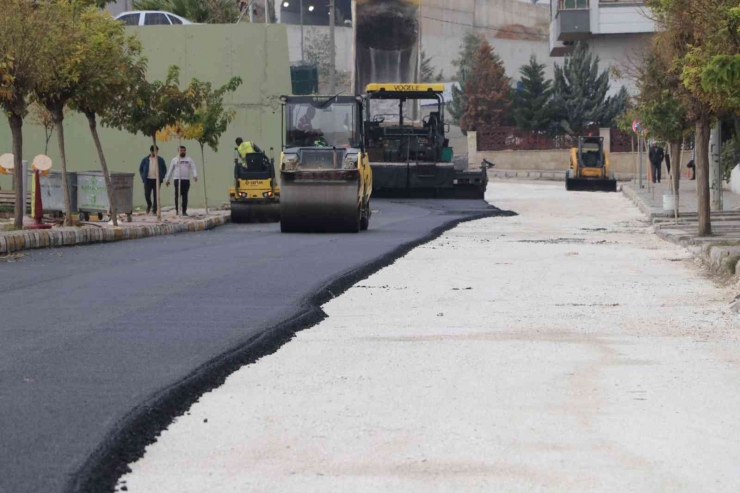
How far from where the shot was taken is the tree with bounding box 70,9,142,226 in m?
21.7

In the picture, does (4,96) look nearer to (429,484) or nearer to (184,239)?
(184,239)

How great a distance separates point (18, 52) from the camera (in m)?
19.7

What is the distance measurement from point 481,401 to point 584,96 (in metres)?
60.1

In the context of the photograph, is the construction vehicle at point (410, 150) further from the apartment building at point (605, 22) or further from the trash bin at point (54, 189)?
the apartment building at point (605, 22)

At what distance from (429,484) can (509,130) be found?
62945 mm

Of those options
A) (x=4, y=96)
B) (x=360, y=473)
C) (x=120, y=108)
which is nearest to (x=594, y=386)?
(x=360, y=473)

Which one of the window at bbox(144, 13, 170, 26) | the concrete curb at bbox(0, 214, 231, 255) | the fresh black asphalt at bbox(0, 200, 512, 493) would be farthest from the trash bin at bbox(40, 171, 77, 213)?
the window at bbox(144, 13, 170, 26)

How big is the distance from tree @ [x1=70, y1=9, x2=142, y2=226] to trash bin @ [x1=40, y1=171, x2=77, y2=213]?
186cm

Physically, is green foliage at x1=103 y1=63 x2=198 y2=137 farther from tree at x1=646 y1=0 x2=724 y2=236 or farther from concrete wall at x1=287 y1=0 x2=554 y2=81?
concrete wall at x1=287 y1=0 x2=554 y2=81

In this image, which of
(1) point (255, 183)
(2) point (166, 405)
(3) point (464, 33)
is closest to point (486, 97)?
(3) point (464, 33)

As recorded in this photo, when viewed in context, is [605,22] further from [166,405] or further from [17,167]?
[166,405]

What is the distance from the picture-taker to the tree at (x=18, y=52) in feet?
63.9

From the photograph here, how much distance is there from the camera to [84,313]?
10188mm

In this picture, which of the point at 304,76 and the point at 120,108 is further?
the point at 304,76
